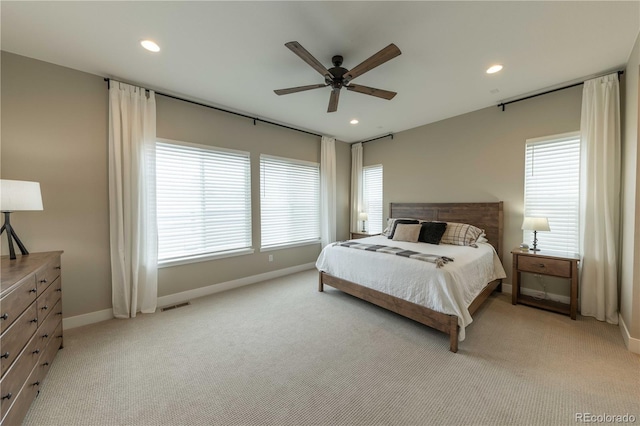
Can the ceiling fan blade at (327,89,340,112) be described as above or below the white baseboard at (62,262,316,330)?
→ above

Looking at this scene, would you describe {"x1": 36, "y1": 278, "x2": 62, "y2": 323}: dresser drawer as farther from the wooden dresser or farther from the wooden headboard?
the wooden headboard

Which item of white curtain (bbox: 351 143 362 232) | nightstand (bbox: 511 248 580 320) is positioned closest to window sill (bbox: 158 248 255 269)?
white curtain (bbox: 351 143 362 232)

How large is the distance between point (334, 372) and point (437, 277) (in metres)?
1.26

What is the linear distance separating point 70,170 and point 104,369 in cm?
207

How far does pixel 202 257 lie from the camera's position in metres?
3.43

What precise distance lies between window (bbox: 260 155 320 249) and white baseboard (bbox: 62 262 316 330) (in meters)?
0.51

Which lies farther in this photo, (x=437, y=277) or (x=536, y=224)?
(x=536, y=224)

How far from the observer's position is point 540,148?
10.5 feet

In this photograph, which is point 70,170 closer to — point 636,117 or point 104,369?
point 104,369

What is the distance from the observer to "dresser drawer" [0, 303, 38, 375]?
1.23 m

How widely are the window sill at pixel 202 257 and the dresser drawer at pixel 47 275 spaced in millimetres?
1039

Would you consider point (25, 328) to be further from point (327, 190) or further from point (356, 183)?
point (356, 183)

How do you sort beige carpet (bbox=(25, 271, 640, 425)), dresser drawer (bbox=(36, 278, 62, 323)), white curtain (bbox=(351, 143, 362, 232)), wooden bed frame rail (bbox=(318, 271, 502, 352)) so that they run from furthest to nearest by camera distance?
white curtain (bbox=(351, 143, 362, 232)), wooden bed frame rail (bbox=(318, 271, 502, 352)), dresser drawer (bbox=(36, 278, 62, 323)), beige carpet (bbox=(25, 271, 640, 425))

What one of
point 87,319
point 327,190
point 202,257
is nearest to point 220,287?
point 202,257
